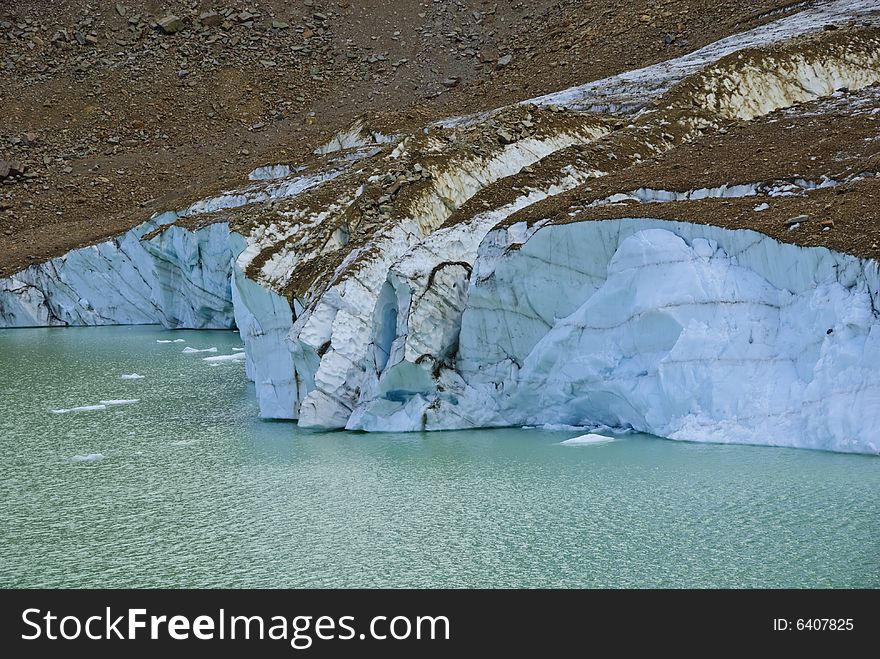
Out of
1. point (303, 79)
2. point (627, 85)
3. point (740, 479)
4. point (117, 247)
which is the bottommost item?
point (740, 479)

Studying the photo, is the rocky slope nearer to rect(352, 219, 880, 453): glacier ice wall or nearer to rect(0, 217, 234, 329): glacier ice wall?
rect(352, 219, 880, 453): glacier ice wall

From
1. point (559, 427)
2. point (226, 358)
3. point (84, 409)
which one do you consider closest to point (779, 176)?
point (559, 427)

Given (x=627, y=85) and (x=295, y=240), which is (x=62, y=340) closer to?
(x=295, y=240)

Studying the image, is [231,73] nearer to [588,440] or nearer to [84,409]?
[84,409]

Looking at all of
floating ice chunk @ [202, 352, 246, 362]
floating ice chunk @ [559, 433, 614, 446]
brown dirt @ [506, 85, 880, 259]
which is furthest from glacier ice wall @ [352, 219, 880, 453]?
floating ice chunk @ [202, 352, 246, 362]

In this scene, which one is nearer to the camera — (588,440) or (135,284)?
(588,440)

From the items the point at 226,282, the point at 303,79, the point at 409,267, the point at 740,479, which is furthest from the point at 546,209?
the point at 303,79

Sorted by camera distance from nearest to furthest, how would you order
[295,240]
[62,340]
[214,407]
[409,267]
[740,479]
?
1. [740,479]
2. [409,267]
3. [214,407]
4. [295,240]
5. [62,340]
